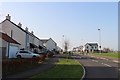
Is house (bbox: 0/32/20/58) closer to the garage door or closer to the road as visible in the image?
the garage door

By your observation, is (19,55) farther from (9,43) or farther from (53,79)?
(53,79)

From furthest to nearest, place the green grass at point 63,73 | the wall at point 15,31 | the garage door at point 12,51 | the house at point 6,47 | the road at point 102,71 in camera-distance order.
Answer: the wall at point 15,31 < the garage door at point 12,51 < the house at point 6,47 < the green grass at point 63,73 < the road at point 102,71

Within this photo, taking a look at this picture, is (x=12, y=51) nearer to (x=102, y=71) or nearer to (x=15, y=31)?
(x=15, y=31)

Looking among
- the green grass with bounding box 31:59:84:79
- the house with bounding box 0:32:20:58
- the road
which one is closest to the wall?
the house with bounding box 0:32:20:58

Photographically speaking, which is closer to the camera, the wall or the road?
the road

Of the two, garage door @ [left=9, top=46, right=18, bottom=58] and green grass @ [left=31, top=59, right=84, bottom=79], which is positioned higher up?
garage door @ [left=9, top=46, right=18, bottom=58]

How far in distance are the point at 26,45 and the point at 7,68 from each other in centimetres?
4638

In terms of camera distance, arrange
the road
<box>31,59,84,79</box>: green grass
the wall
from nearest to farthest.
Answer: the road → <box>31,59,84,79</box>: green grass → the wall

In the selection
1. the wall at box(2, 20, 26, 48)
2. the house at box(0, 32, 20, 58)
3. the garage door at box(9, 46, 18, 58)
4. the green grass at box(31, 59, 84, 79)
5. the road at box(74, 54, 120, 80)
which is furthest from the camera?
the wall at box(2, 20, 26, 48)

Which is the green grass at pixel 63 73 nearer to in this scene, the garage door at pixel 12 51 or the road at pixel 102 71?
the road at pixel 102 71

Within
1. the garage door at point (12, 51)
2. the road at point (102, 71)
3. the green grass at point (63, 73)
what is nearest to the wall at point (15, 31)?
the garage door at point (12, 51)

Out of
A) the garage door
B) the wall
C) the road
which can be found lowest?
the road

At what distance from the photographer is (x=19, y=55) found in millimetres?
48656

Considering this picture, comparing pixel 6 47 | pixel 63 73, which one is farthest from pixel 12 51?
pixel 63 73
